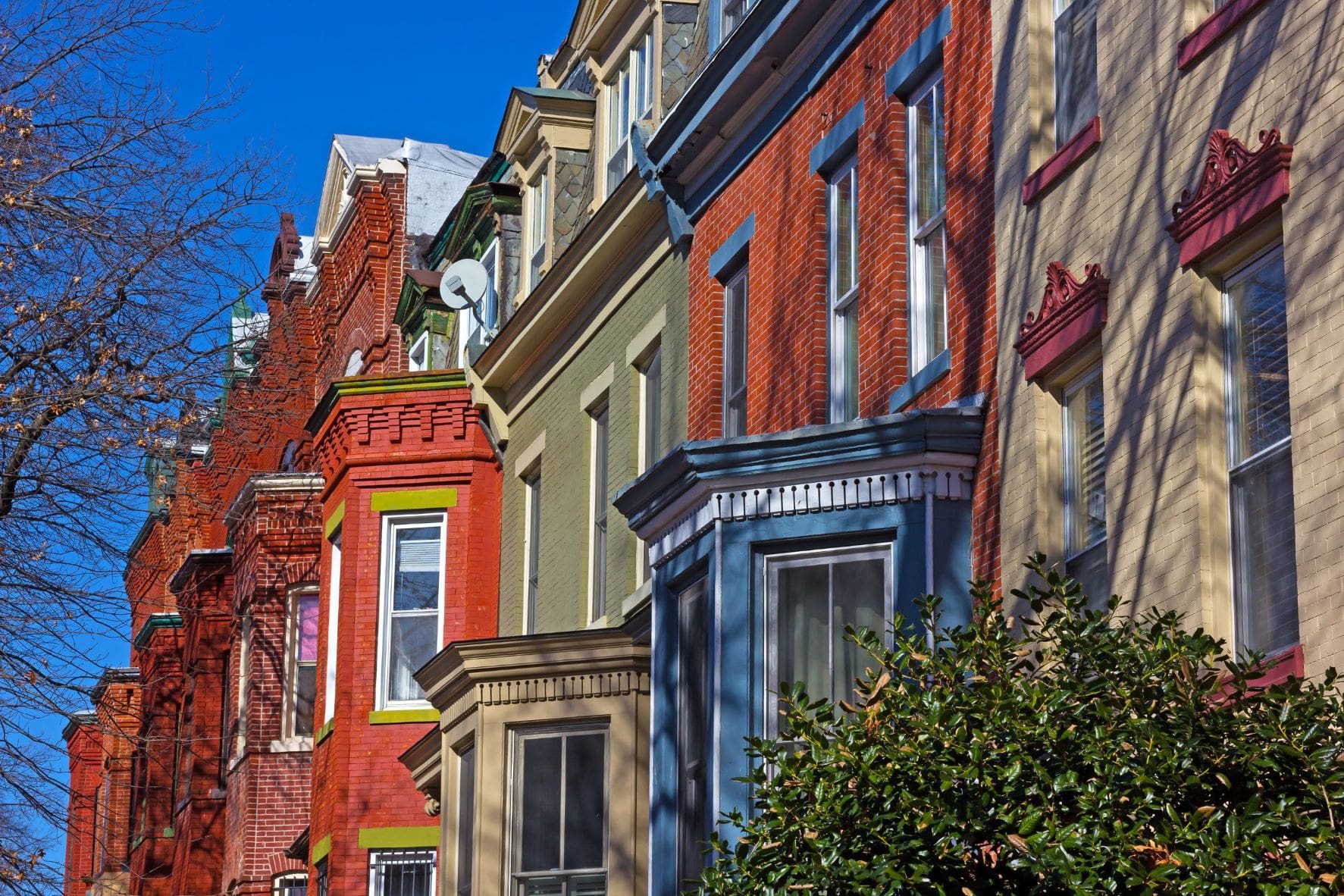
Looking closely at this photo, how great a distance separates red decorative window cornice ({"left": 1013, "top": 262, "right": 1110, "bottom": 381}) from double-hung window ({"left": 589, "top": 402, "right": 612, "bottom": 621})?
9417 millimetres

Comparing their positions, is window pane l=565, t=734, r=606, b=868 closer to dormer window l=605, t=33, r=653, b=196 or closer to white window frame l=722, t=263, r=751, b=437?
white window frame l=722, t=263, r=751, b=437

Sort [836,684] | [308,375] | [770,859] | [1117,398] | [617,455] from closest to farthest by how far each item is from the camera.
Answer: [770,859], [1117,398], [836,684], [617,455], [308,375]

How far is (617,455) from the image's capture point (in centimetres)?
2336

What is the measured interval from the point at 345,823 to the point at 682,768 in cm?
1019

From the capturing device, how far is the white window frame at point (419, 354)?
31.7 meters

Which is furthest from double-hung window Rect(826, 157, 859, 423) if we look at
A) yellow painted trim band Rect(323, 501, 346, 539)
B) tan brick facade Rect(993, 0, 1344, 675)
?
yellow painted trim band Rect(323, 501, 346, 539)

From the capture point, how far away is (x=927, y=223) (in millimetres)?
16922

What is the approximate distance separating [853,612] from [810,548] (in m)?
0.59

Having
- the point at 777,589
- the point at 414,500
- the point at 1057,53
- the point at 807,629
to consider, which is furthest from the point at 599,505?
the point at 1057,53

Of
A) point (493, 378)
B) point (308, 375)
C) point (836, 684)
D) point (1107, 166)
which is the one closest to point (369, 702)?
point (493, 378)

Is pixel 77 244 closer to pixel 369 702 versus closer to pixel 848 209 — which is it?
pixel 848 209

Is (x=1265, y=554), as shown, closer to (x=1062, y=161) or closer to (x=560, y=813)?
(x=1062, y=161)

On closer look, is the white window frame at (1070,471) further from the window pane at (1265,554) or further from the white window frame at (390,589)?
the white window frame at (390,589)

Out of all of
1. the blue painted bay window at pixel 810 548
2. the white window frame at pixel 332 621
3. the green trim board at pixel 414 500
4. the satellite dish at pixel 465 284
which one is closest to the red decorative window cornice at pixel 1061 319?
the blue painted bay window at pixel 810 548
